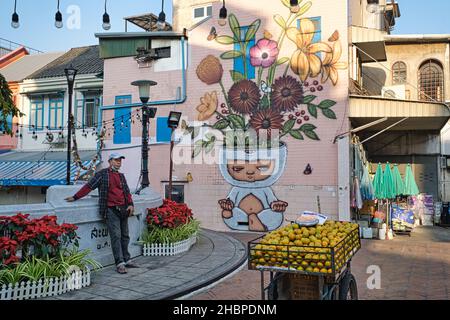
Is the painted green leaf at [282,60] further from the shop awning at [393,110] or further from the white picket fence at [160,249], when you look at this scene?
the white picket fence at [160,249]

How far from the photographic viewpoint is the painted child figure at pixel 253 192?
1566 centimetres

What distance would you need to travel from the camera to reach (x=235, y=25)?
1656cm

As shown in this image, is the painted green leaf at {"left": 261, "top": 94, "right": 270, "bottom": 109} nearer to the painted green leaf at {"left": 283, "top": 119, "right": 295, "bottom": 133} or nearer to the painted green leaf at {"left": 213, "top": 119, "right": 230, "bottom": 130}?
the painted green leaf at {"left": 283, "top": 119, "right": 295, "bottom": 133}

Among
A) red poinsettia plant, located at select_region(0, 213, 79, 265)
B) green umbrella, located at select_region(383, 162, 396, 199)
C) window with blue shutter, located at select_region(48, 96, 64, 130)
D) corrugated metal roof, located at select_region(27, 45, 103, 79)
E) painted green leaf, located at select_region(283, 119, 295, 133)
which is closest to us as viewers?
red poinsettia plant, located at select_region(0, 213, 79, 265)

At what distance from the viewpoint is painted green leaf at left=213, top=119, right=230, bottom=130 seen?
54.3 feet

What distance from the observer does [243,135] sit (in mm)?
16266

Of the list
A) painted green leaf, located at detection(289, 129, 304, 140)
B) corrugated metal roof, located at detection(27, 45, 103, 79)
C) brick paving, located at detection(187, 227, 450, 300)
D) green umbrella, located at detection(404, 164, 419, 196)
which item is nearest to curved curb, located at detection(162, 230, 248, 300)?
brick paving, located at detection(187, 227, 450, 300)

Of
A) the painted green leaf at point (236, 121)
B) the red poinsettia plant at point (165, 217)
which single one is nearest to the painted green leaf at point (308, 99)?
the painted green leaf at point (236, 121)

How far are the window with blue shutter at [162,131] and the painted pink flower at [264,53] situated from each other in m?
4.45

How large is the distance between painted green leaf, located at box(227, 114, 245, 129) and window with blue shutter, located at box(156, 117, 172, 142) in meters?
2.76

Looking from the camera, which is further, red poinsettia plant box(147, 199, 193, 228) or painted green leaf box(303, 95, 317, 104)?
painted green leaf box(303, 95, 317, 104)

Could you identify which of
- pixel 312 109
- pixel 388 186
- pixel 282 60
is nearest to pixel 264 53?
pixel 282 60

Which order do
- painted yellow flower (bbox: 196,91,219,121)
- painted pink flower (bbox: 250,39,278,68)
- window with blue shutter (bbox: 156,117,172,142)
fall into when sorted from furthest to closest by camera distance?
1. window with blue shutter (bbox: 156,117,172,142)
2. painted yellow flower (bbox: 196,91,219,121)
3. painted pink flower (bbox: 250,39,278,68)

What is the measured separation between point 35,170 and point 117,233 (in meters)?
12.9
